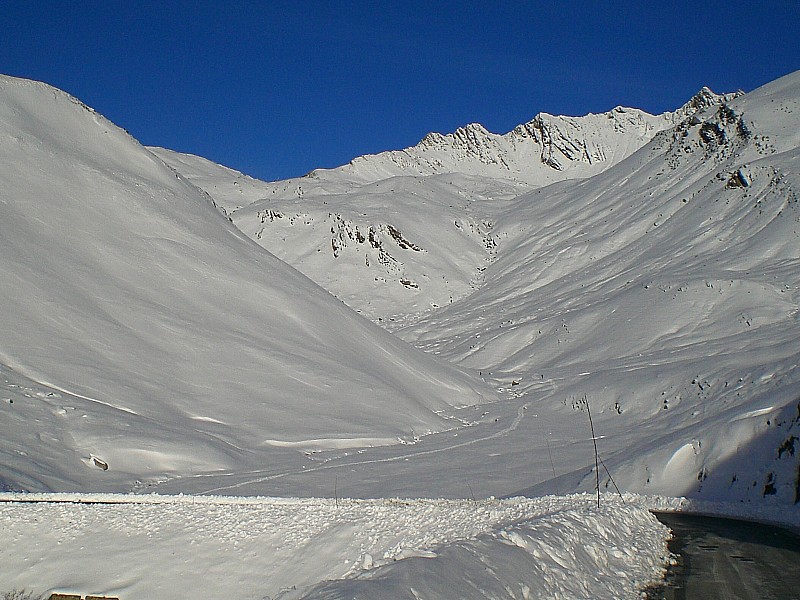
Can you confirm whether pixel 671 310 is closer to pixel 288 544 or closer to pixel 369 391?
pixel 369 391

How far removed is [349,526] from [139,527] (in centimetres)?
355

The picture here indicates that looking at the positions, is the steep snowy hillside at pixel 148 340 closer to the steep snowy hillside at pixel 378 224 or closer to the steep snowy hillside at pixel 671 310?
the steep snowy hillside at pixel 671 310

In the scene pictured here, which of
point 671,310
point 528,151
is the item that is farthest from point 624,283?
point 528,151

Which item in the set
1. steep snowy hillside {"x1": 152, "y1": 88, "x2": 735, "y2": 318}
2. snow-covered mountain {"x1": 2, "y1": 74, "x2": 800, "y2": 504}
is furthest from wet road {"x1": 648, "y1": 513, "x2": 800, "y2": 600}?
steep snowy hillside {"x1": 152, "y1": 88, "x2": 735, "y2": 318}

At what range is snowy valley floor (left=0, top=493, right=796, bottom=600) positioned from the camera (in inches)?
349

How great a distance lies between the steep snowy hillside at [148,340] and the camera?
18.3 metres

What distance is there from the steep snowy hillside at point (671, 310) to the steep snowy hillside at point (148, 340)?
25.3ft

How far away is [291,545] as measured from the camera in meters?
11.0

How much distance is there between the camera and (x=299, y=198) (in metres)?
84.0

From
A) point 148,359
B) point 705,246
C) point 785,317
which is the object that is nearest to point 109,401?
point 148,359

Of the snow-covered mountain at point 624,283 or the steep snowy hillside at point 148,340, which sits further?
the steep snowy hillside at point 148,340

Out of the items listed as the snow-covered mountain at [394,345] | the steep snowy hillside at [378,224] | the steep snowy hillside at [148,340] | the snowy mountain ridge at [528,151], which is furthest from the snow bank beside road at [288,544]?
the snowy mountain ridge at [528,151]

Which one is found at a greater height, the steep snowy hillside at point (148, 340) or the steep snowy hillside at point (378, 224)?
the steep snowy hillside at point (378, 224)

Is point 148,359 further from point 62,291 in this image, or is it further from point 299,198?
point 299,198
